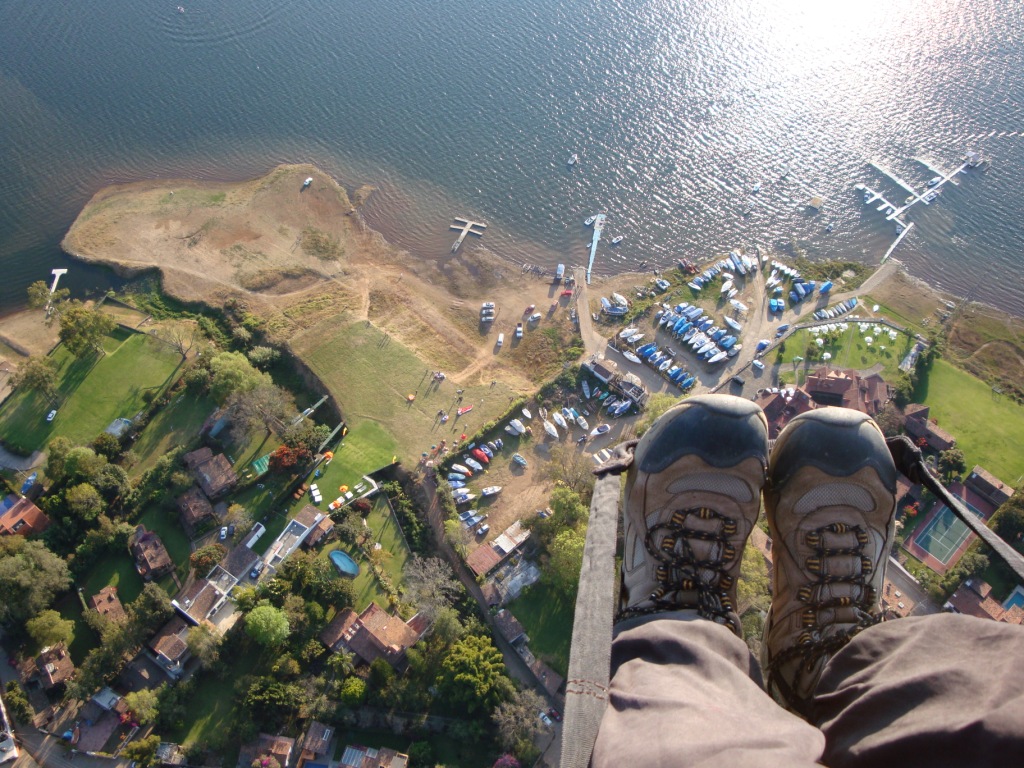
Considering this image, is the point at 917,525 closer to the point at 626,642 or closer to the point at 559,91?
the point at 626,642

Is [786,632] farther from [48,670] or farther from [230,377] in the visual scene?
[48,670]

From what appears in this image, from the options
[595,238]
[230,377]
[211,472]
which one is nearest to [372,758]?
[211,472]

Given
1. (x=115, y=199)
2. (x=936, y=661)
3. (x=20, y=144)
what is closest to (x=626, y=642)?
(x=936, y=661)

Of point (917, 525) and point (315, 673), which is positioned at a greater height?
point (917, 525)

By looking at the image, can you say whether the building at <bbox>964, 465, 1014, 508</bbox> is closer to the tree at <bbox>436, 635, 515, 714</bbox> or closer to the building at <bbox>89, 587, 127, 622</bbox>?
the tree at <bbox>436, 635, 515, 714</bbox>

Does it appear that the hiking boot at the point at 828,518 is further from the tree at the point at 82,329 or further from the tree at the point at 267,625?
the tree at the point at 82,329

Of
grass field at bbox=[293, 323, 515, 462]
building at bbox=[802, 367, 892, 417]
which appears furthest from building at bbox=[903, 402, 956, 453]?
grass field at bbox=[293, 323, 515, 462]
